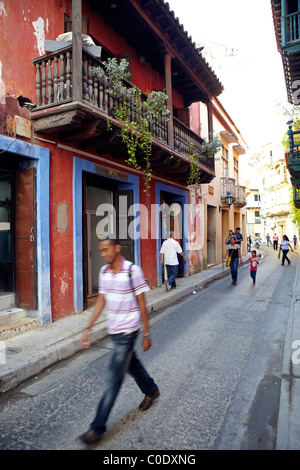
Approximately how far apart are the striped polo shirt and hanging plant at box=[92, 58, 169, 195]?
428 centimetres

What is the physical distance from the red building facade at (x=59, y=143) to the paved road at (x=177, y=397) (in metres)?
1.93

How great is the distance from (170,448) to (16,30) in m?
6.46

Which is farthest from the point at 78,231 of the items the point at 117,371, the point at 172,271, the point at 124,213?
the point at 117,371

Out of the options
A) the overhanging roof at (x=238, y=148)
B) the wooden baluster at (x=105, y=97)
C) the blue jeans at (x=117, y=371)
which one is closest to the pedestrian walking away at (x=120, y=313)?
the blue jeans at (x=117, y=371)

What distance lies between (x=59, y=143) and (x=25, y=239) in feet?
6.60

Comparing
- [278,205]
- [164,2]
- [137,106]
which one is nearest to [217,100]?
[164,2]

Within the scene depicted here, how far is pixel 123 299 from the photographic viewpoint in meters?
2.70

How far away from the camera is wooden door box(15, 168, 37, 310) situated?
546 cm

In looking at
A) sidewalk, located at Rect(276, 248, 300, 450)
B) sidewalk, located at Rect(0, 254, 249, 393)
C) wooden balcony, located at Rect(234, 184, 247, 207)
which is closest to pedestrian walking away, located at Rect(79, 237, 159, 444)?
sidewalk, located at Rect(276, 248, 300, 450)

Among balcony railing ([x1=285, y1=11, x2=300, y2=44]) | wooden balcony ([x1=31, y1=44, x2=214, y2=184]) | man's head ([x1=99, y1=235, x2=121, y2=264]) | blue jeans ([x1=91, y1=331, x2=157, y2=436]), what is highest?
balcony railing ([x1=285, y1=11, x2=300, y2=44])

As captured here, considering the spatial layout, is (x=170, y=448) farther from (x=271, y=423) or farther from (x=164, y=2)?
(x=164, y=2)

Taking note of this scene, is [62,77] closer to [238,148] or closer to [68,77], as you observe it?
[68,77]

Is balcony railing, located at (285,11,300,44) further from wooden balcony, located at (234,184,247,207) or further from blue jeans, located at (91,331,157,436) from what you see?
wooden balcony, located at (234,184,247,207)

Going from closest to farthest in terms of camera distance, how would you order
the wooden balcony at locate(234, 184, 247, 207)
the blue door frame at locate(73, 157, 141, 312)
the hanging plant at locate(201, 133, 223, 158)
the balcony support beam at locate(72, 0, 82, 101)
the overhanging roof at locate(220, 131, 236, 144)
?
the balcony support beam at locate(72, 0, 82, 101)
the blue door frame at locate(73, 157, 141, 312)
the hanging plant at locate(201, 133, 223, 158)
the overhanging roof at locate(220, 131, 236, 144)
the wooden balcony at locate(234, 184, 247, 207)
